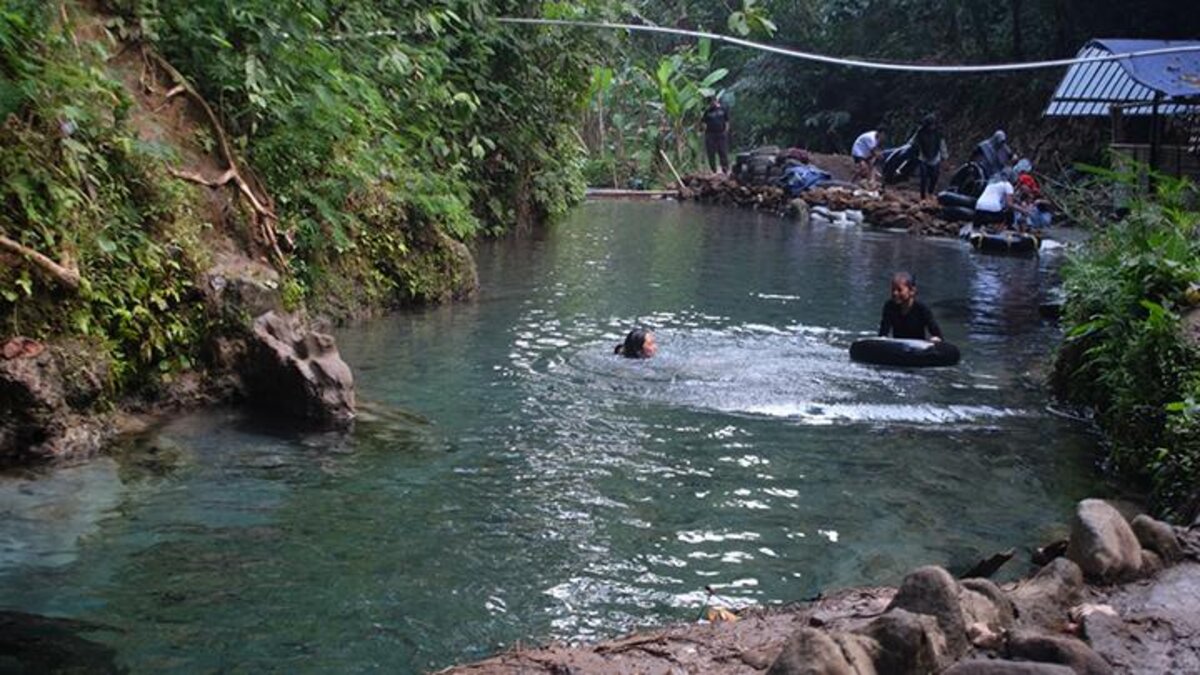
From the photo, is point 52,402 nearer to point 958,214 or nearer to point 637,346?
point 637,346

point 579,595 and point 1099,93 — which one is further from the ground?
point 1099,93

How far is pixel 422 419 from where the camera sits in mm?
9039

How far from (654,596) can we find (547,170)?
15591mm

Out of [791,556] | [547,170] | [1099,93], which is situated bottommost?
[791,556]

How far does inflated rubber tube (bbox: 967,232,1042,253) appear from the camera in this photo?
21.0 m

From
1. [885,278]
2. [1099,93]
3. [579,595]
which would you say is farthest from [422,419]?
[1099,93]

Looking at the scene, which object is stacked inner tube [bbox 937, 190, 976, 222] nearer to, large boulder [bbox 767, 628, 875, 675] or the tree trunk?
the tree trunk

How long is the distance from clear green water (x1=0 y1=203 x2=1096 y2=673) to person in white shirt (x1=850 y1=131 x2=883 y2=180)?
19211mm

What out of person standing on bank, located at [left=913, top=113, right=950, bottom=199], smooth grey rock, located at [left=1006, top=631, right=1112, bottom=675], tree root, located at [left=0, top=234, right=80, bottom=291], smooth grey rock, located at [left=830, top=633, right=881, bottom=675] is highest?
person standing on bank, located at [left=913, top=113, right=950, bottom=199]

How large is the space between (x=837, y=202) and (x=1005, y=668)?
24233 millimetres

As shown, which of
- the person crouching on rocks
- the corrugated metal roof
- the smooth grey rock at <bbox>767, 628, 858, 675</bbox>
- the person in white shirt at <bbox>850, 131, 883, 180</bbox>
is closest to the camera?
the smooth grey rock at <bbox>767, 628, 858, 675</bbox>

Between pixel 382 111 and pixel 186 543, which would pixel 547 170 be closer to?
pixel 382 111

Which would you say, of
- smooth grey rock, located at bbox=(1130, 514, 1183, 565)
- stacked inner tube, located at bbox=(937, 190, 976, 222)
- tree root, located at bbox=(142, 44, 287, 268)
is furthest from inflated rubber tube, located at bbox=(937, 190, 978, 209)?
smooth grey rock, located at bbox=(1130, 514, 1183, 565)

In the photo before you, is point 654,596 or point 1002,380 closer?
point 654,596
